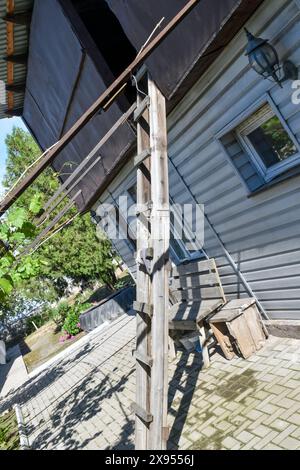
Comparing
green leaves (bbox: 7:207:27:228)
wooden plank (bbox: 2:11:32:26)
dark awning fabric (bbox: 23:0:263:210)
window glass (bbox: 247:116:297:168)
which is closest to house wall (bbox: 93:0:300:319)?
dark awning fabric (bbox: 23:0:263:210)

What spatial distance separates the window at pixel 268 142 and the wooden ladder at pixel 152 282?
159cm

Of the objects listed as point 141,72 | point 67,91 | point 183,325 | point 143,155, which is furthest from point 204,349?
point 67,91

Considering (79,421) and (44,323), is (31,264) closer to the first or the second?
(79,421)

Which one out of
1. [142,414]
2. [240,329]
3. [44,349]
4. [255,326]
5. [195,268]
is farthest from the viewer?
[44,349]

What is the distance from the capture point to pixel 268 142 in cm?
574

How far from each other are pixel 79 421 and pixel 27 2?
970 cm

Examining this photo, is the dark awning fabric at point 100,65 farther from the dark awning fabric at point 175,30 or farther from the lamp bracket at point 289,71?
the lamp bracket at point 289,71

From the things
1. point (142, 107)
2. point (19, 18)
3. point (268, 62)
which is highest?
point (19, 18)

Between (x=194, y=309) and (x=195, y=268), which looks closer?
(x=194, y=309)

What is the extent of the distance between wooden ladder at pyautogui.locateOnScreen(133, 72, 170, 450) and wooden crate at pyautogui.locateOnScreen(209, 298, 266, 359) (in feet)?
7.72

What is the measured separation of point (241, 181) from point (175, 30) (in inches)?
100

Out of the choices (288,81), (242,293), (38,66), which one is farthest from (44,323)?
(288,81)

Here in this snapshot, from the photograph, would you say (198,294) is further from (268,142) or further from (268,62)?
(268,62)

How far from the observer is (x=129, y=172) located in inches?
371
